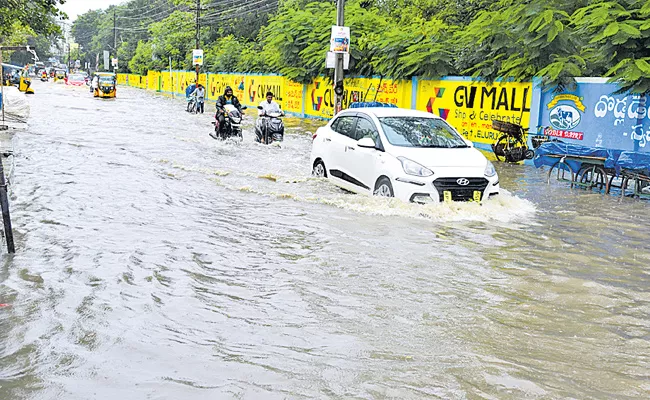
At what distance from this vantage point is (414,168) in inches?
419

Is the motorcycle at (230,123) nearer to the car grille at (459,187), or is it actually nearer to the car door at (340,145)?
the car door at (340,145)

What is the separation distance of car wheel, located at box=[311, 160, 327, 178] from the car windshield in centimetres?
175

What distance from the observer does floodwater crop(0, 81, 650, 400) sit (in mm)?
4781

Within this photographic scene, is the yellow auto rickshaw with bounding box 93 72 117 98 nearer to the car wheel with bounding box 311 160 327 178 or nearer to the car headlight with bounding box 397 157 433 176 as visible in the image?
the car wheel with bounding box 311 160 327 178

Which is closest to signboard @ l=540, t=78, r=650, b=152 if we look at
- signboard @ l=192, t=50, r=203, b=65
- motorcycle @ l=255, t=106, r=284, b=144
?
motorcycle @ l=255, t=106, r=284, b=144

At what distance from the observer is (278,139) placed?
66.7 feet

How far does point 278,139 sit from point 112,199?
9.27 m

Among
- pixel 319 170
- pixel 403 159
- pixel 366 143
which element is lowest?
pixel 319 170

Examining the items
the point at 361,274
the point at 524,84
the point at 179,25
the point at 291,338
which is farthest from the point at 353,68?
the point at 179,25

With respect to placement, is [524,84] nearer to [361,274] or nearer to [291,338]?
[361,274]

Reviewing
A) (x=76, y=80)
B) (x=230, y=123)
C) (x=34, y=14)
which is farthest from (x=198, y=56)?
(x=76, y=80)

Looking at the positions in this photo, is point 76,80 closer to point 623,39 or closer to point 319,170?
point 319,170

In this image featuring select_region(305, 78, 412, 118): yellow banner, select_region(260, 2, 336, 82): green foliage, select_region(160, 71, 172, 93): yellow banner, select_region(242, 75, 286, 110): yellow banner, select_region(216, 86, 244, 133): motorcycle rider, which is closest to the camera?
select_region(216, 86, 244, 133): motorcycle rider

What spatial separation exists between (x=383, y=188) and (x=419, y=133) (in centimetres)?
125
